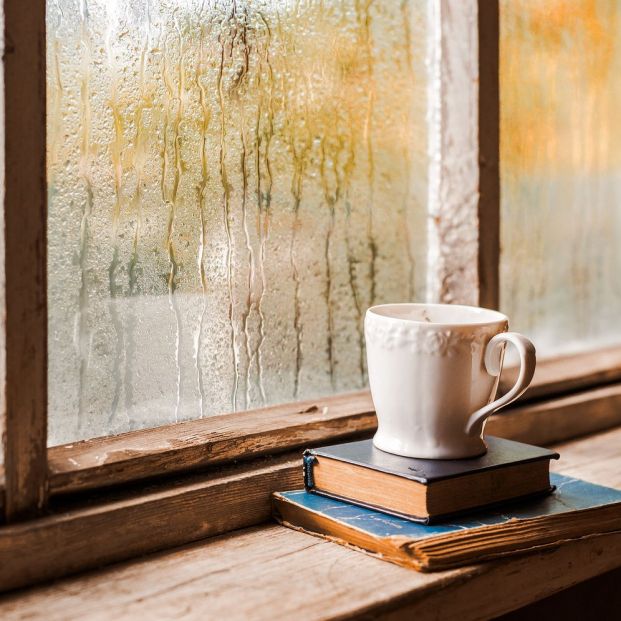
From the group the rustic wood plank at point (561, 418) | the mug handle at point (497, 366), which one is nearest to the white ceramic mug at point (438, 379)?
the mug handle at point (497, 366)

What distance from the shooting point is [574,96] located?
1382mm

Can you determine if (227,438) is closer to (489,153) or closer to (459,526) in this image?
(459,526)

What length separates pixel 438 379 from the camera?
2.65ft

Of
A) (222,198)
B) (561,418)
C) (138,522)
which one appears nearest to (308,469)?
(138,522)

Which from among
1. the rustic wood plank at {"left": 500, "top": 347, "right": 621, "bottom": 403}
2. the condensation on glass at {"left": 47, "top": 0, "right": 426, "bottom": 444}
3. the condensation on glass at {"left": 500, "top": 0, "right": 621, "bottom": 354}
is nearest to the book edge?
the condensation on glass at {"left": 47, "top": 0, "right": 426, "bottom": 444}

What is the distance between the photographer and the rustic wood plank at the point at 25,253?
27.2 inches

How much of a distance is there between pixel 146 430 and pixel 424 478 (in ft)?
0.98

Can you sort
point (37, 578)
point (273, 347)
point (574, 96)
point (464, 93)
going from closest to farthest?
point (37, 578) < point (273, 347) < point (464, 93) < point (574, 96)

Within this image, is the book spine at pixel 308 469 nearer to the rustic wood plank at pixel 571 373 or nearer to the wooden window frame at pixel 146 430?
the wooden window frame at pixel 146 430

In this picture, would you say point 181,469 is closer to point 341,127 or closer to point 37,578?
point 37,578

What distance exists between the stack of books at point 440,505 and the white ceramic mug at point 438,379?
24 mm

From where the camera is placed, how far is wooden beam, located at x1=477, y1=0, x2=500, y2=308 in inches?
43.9

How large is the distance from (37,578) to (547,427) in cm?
77

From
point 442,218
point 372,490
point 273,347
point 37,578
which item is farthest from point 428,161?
point 37,578
